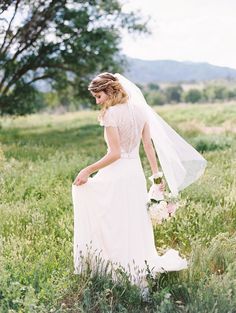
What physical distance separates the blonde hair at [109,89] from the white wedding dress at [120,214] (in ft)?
0.27

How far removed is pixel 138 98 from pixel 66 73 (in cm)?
2210

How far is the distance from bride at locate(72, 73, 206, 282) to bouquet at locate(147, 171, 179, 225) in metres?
0.07

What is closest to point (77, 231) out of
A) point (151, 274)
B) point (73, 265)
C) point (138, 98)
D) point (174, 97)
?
point (73, 265)

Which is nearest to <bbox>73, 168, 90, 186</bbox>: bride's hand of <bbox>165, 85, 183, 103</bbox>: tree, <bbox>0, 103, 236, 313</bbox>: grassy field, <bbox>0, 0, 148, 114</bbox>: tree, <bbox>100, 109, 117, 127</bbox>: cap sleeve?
<bbox>100, 109, 117, 127</bbox>: cap sleeve

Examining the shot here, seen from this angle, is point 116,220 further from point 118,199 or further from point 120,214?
point 118,199

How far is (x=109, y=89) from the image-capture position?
5750 millimetres

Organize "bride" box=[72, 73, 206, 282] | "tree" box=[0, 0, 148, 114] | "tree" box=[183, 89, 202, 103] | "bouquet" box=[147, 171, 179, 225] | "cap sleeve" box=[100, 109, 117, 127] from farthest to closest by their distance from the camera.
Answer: "tree" box=[183, 89, 202, 103]
"tree" box=[0, 0, 148, 114]
"bouquet" box=[147, 171, 179, 225]
"bride" box=[72, 73, 206, 282]
"cap sleeve" box=[100, 109, 117, 127]

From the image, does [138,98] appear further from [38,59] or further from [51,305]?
[38,59]

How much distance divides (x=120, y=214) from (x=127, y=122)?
975 millimetres

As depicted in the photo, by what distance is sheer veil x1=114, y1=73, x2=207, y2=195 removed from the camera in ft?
20.5

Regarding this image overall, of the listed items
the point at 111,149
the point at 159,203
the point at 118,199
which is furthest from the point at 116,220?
the point at 111,149

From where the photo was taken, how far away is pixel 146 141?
603cm

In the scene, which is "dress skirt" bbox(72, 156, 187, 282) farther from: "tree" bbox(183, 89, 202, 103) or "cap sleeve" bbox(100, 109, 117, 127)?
"tree" bbox(183, 89, 202, 103)

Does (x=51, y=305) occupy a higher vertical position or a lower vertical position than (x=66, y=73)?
lower
